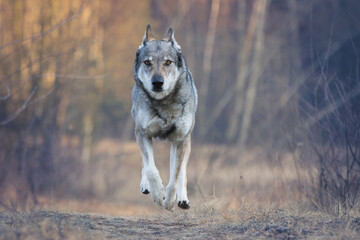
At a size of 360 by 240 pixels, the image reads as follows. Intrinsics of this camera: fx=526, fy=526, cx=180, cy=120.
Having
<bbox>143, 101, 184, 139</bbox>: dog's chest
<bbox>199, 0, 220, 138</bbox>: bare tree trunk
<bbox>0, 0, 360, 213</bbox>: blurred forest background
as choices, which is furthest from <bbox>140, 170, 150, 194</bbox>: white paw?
<bbox>199, 0, 220, 138</bbox>: bare tree trunk

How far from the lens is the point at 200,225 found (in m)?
5.77

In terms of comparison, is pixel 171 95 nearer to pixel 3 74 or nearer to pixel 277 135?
pixel 3 74

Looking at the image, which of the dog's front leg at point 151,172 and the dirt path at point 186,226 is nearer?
the dirt path at point 186,226

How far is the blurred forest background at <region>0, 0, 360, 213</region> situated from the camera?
12.0 metres

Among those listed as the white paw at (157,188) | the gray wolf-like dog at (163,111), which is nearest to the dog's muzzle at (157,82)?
the gray wolf-like dog at (163,111)

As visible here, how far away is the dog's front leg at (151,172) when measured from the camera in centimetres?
594

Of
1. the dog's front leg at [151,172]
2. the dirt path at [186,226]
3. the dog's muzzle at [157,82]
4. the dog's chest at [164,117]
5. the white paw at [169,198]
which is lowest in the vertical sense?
the dirt path at [186,226]

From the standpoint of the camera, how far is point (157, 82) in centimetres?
566

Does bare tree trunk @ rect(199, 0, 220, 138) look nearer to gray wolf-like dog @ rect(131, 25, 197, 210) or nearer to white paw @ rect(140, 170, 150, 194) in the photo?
white paw @ rect(140, 170, 150, 194)

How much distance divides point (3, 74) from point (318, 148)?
276 inches

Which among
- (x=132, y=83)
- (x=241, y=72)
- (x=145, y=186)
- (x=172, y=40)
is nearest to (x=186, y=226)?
(x=145, y=186)

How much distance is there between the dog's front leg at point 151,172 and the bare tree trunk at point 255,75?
43.3ft

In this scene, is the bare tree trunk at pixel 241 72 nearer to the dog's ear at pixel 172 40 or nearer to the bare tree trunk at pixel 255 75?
the bare tree trunk at pixel 255 75

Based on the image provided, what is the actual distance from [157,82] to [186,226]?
1.62 meters
